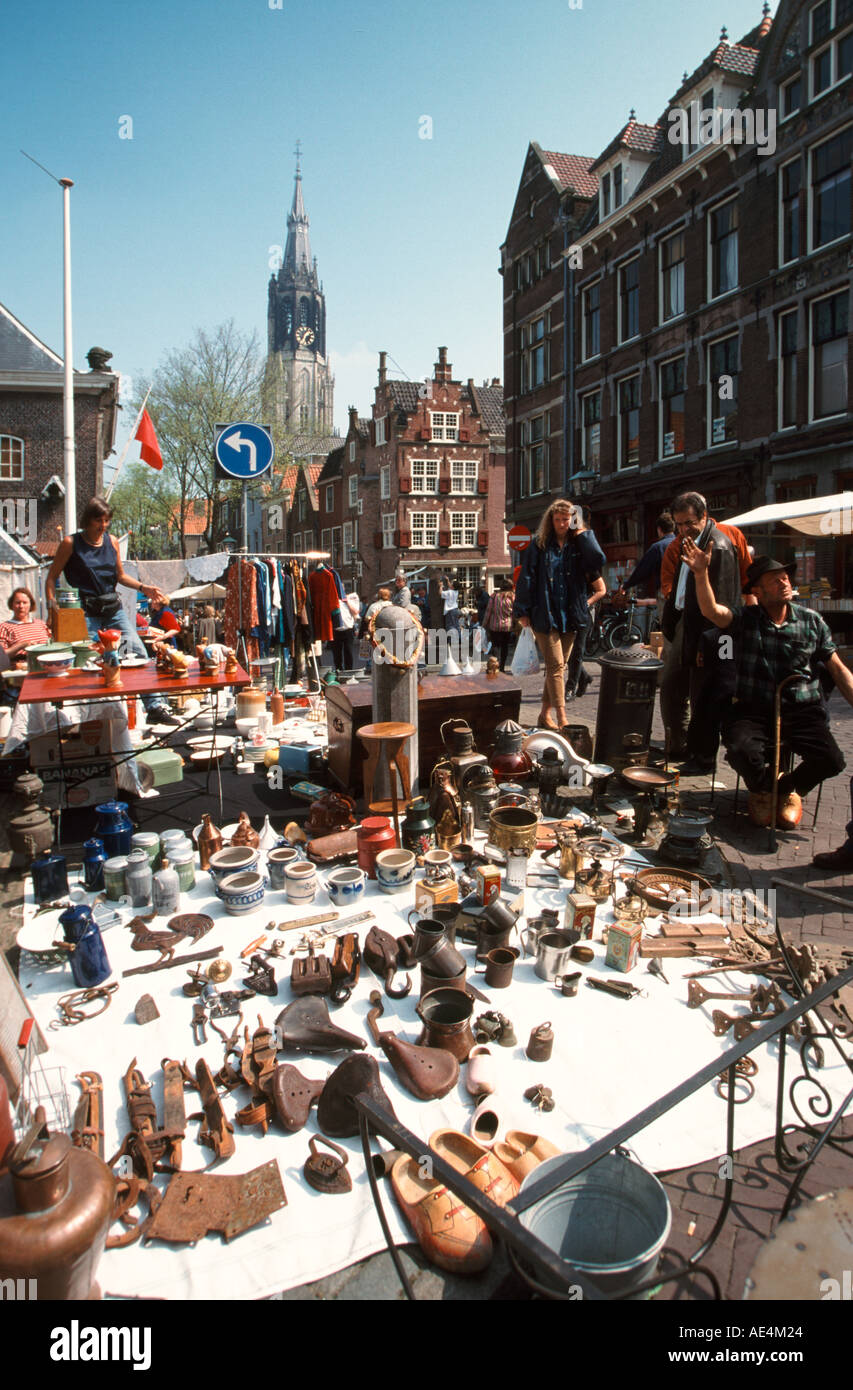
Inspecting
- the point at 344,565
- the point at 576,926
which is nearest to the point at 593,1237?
the point at 576,926

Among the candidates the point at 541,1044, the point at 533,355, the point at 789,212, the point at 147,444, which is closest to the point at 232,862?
the point at 541,1044

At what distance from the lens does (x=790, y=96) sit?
14.6m

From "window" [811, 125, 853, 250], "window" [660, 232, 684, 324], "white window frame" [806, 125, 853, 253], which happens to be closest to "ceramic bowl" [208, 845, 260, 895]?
"white window frame" [806, 125, 853, 253]

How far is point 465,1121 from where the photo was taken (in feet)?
8.30

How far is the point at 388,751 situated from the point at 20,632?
17.4 ft

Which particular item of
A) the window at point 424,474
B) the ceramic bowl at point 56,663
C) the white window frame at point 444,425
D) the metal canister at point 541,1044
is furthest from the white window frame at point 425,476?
the metal canister at point 541,1044

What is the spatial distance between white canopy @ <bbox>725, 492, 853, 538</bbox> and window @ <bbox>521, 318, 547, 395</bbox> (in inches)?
647

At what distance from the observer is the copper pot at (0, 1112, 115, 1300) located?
1587 millimetres

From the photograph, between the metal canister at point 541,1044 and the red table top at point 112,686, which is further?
the red table top at point 112,686

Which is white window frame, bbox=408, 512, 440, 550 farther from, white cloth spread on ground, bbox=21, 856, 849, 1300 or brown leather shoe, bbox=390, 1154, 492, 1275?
brown leather shoe, bbox=390, 1154, 492, 1275

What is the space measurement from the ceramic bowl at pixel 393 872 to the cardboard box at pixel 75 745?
9.88 feet

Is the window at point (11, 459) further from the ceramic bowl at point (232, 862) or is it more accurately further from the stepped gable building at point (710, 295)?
the ceramic bowl at point (232, 862)

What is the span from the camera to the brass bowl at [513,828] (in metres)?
4.41

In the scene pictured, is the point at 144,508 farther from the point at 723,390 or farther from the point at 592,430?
the point at 723,390
